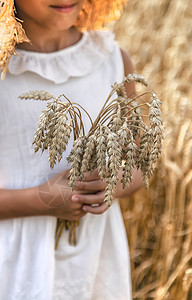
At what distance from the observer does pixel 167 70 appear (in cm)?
224

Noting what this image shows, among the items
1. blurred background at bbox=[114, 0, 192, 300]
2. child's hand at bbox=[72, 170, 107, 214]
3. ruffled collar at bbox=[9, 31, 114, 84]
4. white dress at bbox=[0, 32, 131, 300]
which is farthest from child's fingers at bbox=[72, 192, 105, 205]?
blurred background at bbox=[114, 0, 192, 300]

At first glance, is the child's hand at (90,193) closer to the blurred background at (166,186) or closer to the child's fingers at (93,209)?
the child's fingers at (93,209)

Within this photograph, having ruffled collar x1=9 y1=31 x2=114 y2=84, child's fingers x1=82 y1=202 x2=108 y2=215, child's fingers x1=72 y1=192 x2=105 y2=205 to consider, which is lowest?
child's fingers x1=82 y1=202 x2=108 y2=215

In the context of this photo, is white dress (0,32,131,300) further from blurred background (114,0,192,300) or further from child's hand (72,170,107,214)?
blurred background (114,0,192,300)

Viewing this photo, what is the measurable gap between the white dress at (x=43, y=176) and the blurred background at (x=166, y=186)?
1.15 feet

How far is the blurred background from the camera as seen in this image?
5.83ft

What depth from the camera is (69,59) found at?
125 centimetres

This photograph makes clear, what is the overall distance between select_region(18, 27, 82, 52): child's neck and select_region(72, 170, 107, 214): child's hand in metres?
0.36

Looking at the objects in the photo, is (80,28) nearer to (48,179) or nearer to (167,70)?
(48,179)

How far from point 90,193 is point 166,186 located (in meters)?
0.93

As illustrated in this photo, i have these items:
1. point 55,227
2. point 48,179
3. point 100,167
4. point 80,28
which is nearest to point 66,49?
point 80,28

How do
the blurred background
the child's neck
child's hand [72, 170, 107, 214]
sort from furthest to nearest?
the blurred background, the child's neck, child's hand [72, 170, 107, 214]

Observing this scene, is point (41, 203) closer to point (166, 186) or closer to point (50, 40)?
point (50, 40)

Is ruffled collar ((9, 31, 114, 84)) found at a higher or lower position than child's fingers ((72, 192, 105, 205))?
higher
